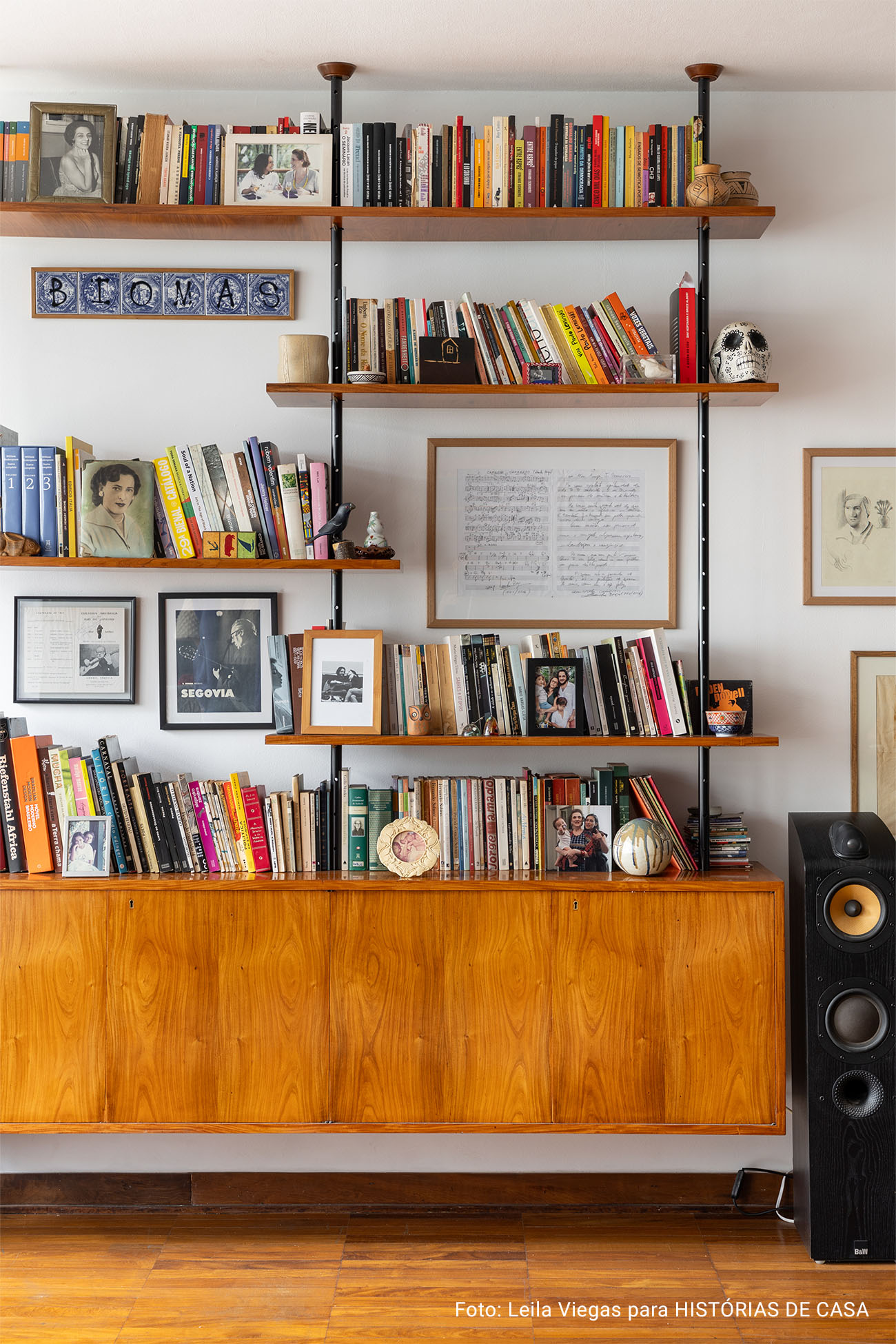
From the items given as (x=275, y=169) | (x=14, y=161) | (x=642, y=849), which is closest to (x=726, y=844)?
(x=642, y=849)

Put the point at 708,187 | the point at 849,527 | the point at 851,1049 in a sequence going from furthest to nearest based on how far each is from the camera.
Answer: the point at 849,527 → the point at 708,187 → the point at 851,1049

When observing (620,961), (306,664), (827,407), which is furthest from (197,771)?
(827,407)

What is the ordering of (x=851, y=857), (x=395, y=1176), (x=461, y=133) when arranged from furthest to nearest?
(x=395, y=1176) → (x=461, y=133) → (x=851, y=857)

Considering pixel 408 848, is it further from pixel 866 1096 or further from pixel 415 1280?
pixel 866 1096

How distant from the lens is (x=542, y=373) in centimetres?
244

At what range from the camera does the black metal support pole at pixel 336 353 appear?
2.48 meters

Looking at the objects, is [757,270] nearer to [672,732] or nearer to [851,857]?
[672,732]

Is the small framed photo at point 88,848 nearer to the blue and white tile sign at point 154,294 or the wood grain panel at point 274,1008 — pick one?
the wood grain panel at point 274,1008

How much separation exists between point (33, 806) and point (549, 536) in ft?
4.69

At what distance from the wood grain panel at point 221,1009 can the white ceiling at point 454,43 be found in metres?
1.98

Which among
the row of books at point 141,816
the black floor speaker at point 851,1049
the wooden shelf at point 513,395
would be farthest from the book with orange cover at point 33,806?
the black floor speaker at point 851,1049

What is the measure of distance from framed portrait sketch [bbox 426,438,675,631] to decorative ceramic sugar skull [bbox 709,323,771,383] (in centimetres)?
27

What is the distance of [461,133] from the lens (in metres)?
2.43

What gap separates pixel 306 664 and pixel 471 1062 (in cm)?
99
